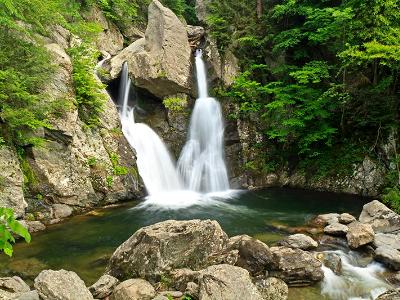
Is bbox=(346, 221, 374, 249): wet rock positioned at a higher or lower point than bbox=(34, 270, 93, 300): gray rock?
lower

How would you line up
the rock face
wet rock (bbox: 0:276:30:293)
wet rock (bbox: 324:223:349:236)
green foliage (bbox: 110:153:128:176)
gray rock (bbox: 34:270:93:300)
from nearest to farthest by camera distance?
gray rock (bbox: 34:270:93:300), wet rock (bbox: 0:276:30:293), wet rock (bbox: 324:223:349:236), the rock face, green foliage (bbox: 110:153:128:176)

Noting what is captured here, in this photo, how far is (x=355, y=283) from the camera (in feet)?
23.9

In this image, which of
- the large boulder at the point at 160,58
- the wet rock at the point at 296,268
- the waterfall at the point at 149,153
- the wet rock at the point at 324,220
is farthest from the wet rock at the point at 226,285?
the large boulder at the point at 160,58

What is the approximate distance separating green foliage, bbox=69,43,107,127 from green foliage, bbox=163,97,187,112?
3.91 m

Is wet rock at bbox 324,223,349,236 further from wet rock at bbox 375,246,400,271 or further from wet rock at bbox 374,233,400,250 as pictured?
wet rock at bbox 375,246,400,271

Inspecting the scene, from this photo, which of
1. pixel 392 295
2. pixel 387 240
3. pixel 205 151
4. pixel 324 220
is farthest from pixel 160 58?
pixel 392 295

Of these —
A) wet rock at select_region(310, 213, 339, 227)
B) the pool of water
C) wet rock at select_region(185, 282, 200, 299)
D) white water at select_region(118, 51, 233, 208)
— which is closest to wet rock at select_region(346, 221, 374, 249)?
wet rock at select_region(310, 213, 339, 227)

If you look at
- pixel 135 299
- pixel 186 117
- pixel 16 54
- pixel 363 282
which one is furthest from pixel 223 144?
pixel 135 299

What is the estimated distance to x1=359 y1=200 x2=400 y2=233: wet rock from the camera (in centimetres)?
1012

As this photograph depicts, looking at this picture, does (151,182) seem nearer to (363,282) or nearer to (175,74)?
(175,74)

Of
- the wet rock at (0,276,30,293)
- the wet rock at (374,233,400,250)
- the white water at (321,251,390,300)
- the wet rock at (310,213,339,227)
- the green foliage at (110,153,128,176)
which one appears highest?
the green foliage at (110,153,128,176)

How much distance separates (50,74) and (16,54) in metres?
1.56

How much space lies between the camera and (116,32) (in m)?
22.7

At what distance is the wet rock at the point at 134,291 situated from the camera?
241 inches
